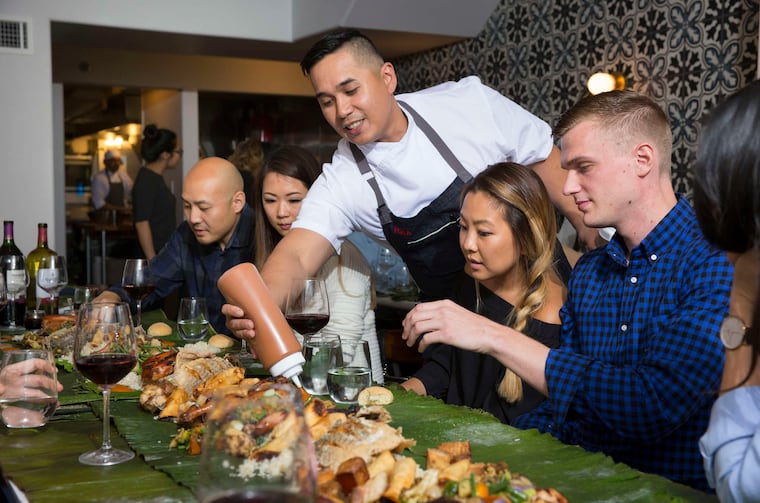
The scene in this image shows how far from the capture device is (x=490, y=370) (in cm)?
226

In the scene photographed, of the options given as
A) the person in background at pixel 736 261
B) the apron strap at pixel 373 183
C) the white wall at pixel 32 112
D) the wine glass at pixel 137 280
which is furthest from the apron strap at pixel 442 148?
the white wall at pixel 32 112

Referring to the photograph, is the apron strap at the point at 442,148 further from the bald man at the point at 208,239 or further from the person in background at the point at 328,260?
the bald man at the point at 208,239

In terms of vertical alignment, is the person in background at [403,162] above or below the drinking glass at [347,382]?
above

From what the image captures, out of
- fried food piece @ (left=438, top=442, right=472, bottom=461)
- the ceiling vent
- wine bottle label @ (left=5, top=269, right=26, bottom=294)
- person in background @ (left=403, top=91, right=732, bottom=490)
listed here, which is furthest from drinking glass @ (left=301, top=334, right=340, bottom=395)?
the ceiling vent

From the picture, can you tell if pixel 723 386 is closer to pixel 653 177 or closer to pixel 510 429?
pixel 510 429

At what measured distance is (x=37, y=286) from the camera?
3.30m

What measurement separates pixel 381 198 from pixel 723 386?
1.67 m

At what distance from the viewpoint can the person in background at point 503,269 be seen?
2.25 metres

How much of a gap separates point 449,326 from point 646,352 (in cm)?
42

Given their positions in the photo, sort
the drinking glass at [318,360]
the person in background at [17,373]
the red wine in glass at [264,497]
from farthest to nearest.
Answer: the drinking glass at [318,360] < the person in background at [17,373] < the red wine in glass at [264,497]

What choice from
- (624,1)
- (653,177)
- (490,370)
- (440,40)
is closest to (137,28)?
(440,40)

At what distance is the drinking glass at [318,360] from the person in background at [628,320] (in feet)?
0.48

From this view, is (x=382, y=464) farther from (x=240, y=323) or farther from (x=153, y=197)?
(x=153, y=197)

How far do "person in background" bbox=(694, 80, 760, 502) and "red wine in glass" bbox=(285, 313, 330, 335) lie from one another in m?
0.96
